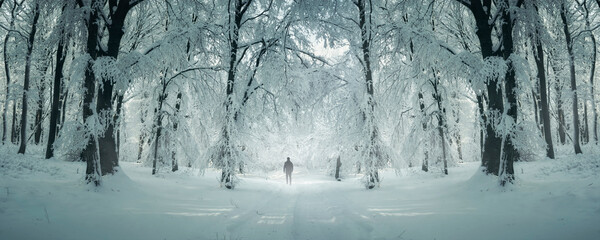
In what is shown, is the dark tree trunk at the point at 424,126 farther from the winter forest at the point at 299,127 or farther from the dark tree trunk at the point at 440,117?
the dark tree trunk at the point at 440,117

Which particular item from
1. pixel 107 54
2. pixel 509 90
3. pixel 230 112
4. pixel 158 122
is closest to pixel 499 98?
pixel 509 90

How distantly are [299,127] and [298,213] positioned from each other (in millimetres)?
5534

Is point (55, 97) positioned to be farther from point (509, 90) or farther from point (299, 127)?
point (509, 90)

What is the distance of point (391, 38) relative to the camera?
1014 cm

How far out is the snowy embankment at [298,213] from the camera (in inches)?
184

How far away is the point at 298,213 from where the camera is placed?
6.73m

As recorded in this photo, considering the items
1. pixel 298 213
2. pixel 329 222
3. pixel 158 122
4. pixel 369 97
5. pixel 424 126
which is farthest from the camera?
pixel 424 126

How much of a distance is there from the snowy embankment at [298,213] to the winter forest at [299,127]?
0.15 feet

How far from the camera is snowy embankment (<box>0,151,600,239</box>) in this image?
15.4 ft

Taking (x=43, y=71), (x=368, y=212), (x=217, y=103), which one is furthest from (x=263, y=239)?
(x=43, y=71)

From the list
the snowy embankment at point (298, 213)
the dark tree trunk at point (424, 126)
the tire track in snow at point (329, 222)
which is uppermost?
the dark tree trunk at point (424, 126)

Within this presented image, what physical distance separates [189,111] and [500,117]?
13715 millimetres

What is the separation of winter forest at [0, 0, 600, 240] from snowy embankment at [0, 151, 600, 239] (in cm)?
5

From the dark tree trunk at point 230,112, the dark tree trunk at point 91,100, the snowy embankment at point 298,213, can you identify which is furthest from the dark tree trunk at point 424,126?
the dark tree trunk at point 91,100
